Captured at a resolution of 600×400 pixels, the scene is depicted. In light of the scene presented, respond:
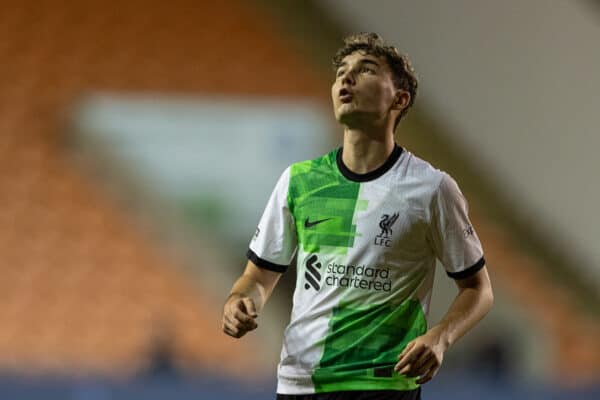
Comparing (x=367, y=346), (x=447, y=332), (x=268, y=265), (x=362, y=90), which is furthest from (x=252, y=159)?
(x=447, y=332)

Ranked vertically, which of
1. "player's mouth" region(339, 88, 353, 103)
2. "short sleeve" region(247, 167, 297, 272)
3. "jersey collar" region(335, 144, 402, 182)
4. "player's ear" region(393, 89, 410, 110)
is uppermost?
"player's ear" region(393, 89, 410, 110)

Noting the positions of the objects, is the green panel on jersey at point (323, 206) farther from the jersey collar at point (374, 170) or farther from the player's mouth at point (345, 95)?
the player's mouth at point (345, 95)

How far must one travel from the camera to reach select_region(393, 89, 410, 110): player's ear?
2.91 m

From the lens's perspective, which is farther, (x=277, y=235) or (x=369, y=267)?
(x=277, y=235)

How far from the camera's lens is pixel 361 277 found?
2768mm

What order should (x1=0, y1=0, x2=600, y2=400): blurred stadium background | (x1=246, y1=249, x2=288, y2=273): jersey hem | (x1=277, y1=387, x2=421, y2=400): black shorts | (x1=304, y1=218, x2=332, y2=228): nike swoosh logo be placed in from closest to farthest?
1. (x1=277, y1=387, x2=421, y2=400): black shorts
2. (x1=304, y1=218, x2=332, y2=228): nike swoosh logo
3. (x1=246, y1=249, x2=288, y2=273): jersey hem
4. (x1=0, y1=0, x2=600, y2=400): blurred stadium background

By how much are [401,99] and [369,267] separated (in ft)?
1.44

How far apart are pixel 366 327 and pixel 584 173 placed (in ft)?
19.7

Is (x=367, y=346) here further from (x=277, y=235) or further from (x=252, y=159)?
(x=252, y=159)

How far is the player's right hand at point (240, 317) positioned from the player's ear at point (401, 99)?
62 cm

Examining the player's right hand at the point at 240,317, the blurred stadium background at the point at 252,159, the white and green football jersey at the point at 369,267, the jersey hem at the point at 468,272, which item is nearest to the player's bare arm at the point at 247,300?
the player's right hand at the point at 240,317

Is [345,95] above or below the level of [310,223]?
above

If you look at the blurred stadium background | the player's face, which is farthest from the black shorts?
the blurred stadium background

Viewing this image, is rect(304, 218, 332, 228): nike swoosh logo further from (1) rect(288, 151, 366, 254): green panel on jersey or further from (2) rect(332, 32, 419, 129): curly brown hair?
(2) rect(332, 32, 419, 129): curly brown hair
